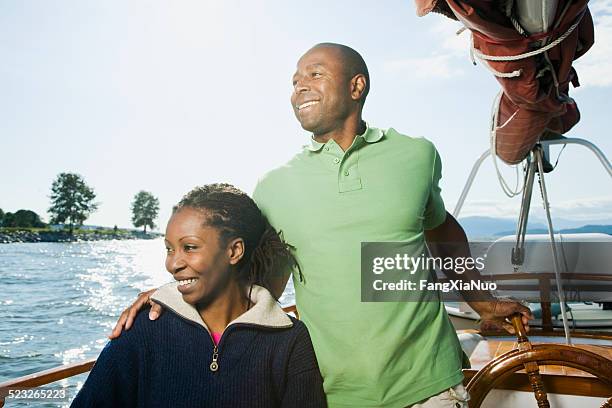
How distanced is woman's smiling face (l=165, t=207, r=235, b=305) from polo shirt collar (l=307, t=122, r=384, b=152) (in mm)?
260

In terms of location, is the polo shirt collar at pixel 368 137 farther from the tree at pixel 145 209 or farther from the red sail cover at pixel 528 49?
the tree at pixel 145 209

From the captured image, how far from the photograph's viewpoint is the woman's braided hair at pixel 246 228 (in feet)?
3.27

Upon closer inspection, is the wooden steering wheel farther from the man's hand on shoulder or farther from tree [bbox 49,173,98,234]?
tree [bbox 49,173,98,234]

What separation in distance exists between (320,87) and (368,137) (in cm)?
14

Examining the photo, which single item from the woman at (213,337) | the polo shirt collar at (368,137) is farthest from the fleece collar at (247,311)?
the polo shirt collar at (368,137)

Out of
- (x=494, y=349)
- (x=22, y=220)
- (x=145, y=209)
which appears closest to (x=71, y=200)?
(x=22, y=220)

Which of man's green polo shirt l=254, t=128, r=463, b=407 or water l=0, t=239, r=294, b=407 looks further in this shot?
water l=0, t=239, r=294, b=407

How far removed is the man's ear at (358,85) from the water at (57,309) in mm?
905

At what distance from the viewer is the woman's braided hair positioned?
998 mm

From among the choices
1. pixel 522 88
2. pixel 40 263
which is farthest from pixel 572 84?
pixel 40 263

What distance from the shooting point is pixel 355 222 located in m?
1.04

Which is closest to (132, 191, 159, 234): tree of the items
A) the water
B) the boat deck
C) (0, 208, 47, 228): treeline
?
the water

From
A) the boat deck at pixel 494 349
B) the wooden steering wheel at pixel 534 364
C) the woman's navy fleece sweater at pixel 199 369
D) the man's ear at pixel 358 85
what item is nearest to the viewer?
the woman's navy fleece sweater at pixel 199 369

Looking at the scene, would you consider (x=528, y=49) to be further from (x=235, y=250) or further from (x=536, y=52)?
(x=235, y=250)
